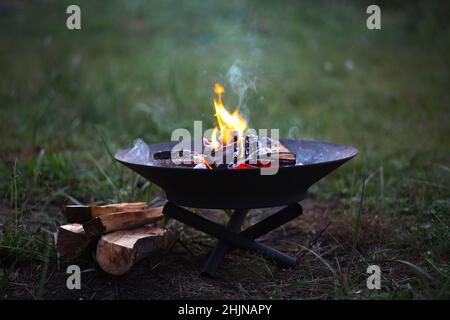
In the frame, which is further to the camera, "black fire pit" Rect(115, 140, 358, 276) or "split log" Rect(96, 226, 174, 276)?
"split log" Rect(96, 226, 174, 276)

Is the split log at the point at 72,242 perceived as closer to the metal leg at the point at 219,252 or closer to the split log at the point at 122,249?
the split log at the point at 122,249

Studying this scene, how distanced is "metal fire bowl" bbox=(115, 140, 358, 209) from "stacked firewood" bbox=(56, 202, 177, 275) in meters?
0.25

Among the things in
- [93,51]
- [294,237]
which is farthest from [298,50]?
[294,237]

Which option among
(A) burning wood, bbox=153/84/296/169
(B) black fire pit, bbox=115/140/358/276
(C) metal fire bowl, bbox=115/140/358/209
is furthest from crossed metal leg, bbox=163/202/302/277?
(A) burning wood, bbox=153/84/296/169

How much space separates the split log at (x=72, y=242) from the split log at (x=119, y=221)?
0.15 feet

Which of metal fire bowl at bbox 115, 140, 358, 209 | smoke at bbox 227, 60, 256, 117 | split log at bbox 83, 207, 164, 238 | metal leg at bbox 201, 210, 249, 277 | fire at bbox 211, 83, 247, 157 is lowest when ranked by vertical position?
metal leg at bbox 201, 210, 249, 277

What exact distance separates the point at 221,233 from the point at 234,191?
368 millimetres

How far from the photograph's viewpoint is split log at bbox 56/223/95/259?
7.42 ft

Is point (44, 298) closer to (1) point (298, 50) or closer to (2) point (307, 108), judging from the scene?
(2) point (307, 108)

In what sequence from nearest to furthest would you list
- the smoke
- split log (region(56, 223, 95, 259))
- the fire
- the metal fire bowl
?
the metal fire bowl, split log (region(56, 223, 95, 259)), the fire, the smoke

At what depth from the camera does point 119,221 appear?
2.31 meters

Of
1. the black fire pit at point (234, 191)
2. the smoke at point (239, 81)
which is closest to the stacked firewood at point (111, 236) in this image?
the black fire pit at point (234, 191)

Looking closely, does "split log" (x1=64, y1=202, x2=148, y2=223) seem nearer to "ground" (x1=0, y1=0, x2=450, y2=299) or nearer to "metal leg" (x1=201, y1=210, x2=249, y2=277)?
"ground" (x1=0, y1=0, x2=450, y2=299)

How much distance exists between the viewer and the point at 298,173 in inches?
81.3
